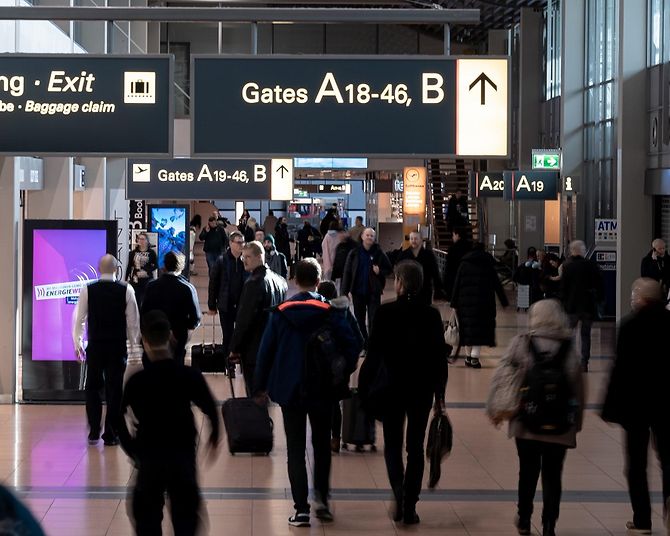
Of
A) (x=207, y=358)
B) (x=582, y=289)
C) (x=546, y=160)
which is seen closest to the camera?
(x=207, y=358)

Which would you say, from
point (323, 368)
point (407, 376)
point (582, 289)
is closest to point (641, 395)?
point (407, 376)

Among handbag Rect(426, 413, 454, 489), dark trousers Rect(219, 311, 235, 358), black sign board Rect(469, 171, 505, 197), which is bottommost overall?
handbag Rect(426, 413, 454, 489)

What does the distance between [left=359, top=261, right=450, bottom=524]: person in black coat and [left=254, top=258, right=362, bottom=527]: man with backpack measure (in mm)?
187

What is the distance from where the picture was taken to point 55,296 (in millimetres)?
12227

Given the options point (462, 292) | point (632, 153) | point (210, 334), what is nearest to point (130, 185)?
point (210, 334)

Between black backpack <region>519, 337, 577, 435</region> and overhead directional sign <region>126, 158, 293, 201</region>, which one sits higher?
overhead directional sign <region>126, 158, 293, 201</region>

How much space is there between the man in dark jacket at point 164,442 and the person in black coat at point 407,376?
5.74 ft

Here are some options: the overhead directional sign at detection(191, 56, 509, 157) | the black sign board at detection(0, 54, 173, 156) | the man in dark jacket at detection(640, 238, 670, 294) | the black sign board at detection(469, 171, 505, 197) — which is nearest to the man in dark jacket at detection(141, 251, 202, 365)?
the black sign board at detection(0, 54, 173, 156)

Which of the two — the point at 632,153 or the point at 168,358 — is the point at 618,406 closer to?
the point at 168,358

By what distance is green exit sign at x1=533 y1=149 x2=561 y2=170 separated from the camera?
2864 centimetres

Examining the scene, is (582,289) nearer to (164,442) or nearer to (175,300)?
(175,300)

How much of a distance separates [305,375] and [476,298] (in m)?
7.48

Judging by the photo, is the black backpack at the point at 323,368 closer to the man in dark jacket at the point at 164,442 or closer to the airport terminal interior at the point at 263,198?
the airport terminal interior at the point at 263,198

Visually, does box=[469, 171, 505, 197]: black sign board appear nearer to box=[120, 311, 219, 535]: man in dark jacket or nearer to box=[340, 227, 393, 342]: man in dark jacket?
box=[340, 227, 393, 342]: man in dark jacket
